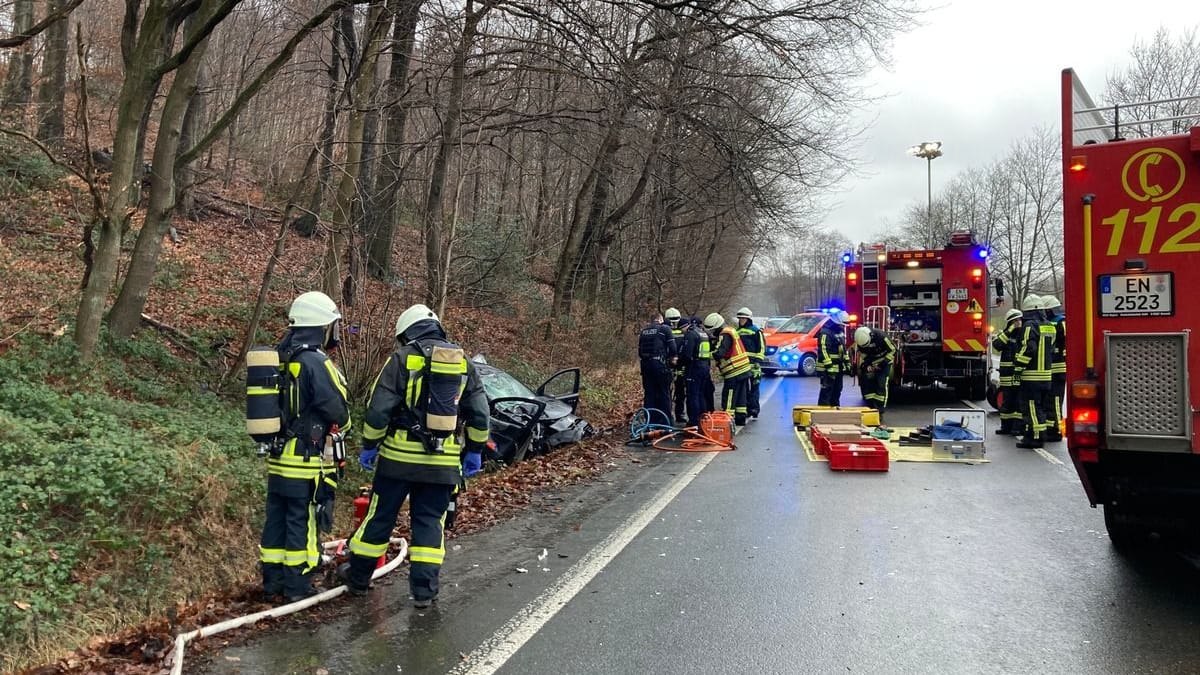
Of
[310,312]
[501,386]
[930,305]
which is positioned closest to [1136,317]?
[310,312]

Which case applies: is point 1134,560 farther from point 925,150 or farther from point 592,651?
point 925,150

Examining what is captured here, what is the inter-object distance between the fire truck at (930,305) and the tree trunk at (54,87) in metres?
15.8

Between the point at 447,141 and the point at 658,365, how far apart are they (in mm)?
4493

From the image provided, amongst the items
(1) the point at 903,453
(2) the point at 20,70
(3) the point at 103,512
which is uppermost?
(2) the point at 20,70

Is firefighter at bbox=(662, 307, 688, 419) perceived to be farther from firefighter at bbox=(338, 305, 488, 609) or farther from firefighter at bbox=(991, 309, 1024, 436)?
firefighter at bbox=(338, 305, 488, 609)

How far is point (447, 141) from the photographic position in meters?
11.2

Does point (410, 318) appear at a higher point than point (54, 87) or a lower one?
lower

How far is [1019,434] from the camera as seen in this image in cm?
1120

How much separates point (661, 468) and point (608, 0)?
5645mm

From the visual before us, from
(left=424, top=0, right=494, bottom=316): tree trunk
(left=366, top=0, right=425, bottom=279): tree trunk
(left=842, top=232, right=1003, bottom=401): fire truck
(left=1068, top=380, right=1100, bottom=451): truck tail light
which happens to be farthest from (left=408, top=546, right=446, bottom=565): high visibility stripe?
(left=842, top=232, right=1003, bottom=401): fire truck

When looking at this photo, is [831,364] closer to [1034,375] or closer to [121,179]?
[1034,375]

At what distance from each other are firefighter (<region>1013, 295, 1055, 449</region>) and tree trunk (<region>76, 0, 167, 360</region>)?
35.1 ft

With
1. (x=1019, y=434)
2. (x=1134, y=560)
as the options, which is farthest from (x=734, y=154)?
(x=1134, y=560)

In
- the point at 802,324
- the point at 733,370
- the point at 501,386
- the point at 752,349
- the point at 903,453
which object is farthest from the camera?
the point at 802,324
